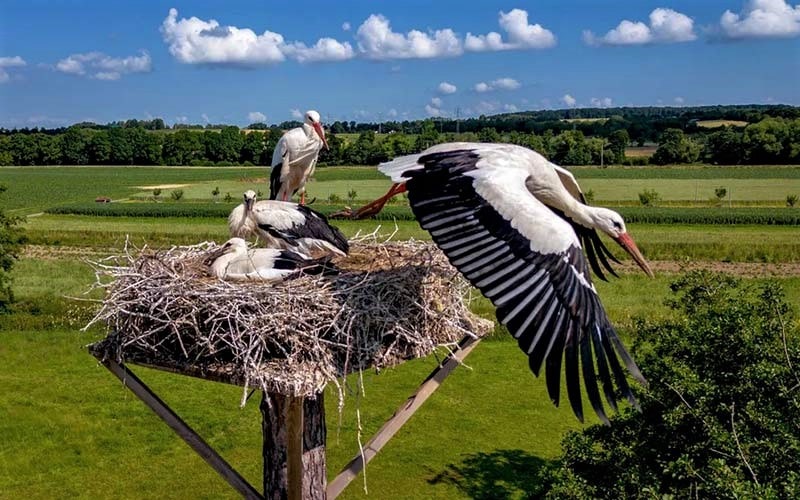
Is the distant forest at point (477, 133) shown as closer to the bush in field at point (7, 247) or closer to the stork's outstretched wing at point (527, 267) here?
the bush in field at point (7, 247)

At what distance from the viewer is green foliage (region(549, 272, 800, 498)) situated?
226 inches

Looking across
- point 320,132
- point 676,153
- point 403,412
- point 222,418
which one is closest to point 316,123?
point 320,132

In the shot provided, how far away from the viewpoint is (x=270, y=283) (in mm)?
5520

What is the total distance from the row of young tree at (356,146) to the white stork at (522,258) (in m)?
54.4

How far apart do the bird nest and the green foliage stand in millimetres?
2022

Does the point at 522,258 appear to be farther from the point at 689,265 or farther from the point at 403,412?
the point at 689,265

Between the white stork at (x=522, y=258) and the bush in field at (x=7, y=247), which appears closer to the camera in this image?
the white stork at (x=522, y=258)

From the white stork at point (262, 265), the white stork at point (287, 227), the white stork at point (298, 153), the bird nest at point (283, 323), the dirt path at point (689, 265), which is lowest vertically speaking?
the dirt path at point (689, 265)

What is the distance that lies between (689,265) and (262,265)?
82.7 feet

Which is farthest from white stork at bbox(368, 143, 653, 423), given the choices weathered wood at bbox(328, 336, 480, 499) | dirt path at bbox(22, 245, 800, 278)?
dirt path at bbox(22, 245, 800, 278)

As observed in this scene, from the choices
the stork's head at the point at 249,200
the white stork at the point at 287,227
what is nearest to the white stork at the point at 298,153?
the white stork at the point at 287,227

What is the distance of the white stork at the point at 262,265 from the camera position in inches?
228

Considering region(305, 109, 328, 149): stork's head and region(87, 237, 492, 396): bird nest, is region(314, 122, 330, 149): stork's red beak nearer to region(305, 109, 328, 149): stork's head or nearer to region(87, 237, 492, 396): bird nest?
region(305, 109, 328, 149): stork's head

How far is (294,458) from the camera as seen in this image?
5715 mm
